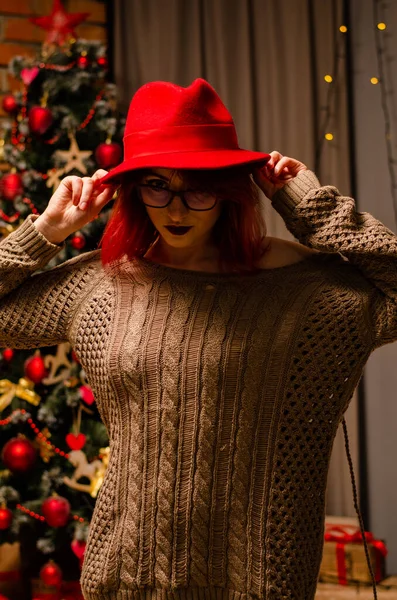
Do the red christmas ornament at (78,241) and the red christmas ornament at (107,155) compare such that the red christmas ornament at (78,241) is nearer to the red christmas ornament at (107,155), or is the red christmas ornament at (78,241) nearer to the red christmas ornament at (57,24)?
the red christmas ornament at (107,155)

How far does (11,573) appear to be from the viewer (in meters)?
2.85

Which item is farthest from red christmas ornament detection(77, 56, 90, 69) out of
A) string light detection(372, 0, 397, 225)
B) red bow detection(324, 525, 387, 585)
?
red bow detection(324, 525, 387, 585)

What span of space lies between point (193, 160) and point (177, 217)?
0.37ft

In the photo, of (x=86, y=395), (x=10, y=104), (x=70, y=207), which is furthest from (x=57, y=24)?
(x=70, y=207)

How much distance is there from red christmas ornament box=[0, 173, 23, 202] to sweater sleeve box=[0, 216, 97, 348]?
1027 millimetres

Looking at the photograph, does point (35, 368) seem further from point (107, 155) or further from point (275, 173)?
point (275, 173)

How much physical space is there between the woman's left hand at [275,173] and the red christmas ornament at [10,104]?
134 cm

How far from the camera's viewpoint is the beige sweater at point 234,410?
1465mm

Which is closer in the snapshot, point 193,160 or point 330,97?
point 193,160

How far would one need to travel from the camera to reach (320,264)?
5.21 feet

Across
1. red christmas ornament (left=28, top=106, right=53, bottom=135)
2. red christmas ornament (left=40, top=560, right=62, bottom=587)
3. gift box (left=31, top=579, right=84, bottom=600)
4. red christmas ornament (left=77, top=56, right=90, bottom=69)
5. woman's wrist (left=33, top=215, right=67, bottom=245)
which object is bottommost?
gift box (left=31, top=579, right=84, bottom=600)

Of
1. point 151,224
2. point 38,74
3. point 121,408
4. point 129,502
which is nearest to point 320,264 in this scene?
point 151,224

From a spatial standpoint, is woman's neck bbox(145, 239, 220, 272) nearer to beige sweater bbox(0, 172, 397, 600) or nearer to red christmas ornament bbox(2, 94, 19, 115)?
beige sweater bbox(0, 172, 397, 600)

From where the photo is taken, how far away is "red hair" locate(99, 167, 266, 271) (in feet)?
4.90
